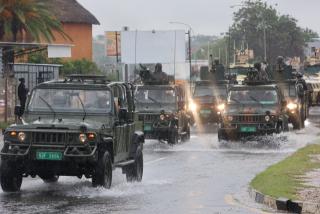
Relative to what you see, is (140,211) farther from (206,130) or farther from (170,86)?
(206,130)

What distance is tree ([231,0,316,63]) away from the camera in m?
122

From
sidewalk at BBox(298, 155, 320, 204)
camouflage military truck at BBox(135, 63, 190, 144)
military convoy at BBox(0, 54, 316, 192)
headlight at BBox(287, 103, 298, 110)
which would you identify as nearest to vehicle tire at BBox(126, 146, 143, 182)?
military convoy at BBox(0, 54, 316, 192)

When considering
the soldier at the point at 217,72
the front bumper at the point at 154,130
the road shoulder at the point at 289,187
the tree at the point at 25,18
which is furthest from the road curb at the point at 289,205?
the soldier at the point at 217,72

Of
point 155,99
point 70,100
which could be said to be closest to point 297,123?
point 155,99

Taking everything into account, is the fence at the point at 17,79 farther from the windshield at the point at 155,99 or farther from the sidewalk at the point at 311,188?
the sidewalk at the point at 311,188

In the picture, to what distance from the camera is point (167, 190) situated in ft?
53.7

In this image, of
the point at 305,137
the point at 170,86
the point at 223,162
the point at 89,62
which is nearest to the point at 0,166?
the point at 223,162

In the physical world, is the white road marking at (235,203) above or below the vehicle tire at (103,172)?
below

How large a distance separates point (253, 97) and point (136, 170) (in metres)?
13.8

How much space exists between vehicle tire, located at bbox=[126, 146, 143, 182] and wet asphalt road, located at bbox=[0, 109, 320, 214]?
23cm

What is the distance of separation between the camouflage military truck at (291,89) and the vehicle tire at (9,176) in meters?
23.6

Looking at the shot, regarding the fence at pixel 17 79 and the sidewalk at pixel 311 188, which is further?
the fence at pixel 17 79

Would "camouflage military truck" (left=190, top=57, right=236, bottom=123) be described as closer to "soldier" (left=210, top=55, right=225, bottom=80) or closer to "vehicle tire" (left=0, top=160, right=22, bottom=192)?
"soldier" (left=210, top=55, right=225, bottom=80)

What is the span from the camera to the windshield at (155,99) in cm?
3012
